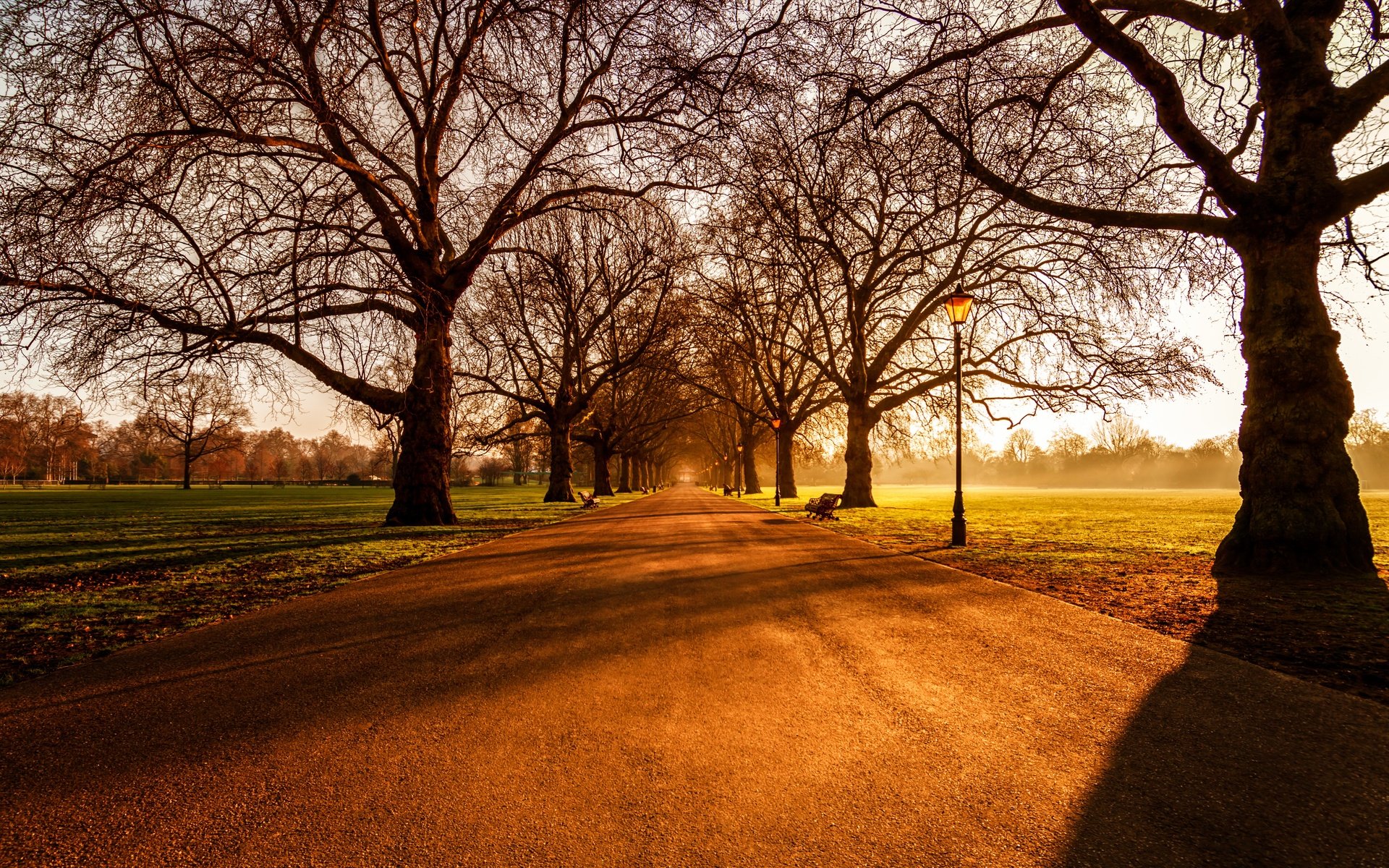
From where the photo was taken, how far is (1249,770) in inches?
104

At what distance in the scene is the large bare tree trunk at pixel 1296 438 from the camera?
23.6 feet

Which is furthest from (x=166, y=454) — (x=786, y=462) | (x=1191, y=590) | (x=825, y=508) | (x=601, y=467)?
(x=1191, y=590)

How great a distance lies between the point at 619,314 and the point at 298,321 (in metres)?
23.7

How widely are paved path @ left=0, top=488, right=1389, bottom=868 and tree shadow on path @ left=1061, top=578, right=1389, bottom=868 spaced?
1 centimetres

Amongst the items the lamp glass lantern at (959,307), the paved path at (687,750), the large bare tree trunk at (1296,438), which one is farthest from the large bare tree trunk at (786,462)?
the paved path at (687,750)

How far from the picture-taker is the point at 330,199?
10.0 m

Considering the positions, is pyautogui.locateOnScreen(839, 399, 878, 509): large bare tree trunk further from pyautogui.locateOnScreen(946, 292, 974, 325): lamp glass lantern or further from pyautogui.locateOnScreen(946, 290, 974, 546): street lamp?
pyautogui.locateOnScreen(946, 292, 974, 325): lamp glass lantern

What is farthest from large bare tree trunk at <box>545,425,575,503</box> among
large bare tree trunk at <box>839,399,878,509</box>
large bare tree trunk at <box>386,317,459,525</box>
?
large bare tree trunk at <box>386,317,459,525</box>

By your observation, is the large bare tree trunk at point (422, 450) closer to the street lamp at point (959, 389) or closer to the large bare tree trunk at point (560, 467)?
the street lamp at point (959, 389)

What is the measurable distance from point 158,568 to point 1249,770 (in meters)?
11.7

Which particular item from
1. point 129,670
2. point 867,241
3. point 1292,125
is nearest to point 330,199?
point 129,670

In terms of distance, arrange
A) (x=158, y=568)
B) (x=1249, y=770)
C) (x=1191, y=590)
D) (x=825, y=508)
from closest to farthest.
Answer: (x=1249, y=770) < (x=1191, y=590) < (x=158, y=568) < (x=825, y=508)

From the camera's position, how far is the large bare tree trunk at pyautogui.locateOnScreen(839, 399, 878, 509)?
24516mm

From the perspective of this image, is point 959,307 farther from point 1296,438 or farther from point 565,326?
point 565,326
